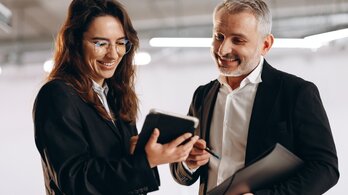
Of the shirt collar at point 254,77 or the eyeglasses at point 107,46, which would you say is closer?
the eyeglasses at point 107,46

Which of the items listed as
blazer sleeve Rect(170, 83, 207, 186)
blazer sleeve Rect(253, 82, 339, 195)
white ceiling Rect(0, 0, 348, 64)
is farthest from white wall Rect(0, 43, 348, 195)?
blazer sleeve Rect(253, 82, 339, 195)

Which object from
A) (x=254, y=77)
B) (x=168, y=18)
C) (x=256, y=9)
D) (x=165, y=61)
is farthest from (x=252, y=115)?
(x=165, y=61)

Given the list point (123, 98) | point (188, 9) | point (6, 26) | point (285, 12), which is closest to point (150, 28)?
point (188, 9)

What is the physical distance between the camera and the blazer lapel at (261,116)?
68.7 inches

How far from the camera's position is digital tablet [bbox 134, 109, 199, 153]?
1442mm

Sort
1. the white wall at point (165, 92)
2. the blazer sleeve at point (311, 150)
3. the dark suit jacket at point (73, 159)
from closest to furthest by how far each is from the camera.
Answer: the dark suit jacket at point (73, 159)
the blazer sleeve at point (311, 150)
the white wall at point (165, 92)

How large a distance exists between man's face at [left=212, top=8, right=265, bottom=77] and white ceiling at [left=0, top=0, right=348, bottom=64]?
507cm

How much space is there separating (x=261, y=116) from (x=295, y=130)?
0.14 meters

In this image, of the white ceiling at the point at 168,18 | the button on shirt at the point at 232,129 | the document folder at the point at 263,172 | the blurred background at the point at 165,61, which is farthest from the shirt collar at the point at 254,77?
the white ceiling at the point at 168,18

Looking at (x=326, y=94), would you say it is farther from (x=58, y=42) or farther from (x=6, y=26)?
(x=58, y=42)

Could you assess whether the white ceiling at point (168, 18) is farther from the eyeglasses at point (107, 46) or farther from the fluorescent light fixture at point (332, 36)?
the eyeglasses at point (107, 46)

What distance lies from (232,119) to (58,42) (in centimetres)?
68

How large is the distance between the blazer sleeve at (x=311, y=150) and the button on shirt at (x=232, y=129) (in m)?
0.22

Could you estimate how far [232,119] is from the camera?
6.19ft
